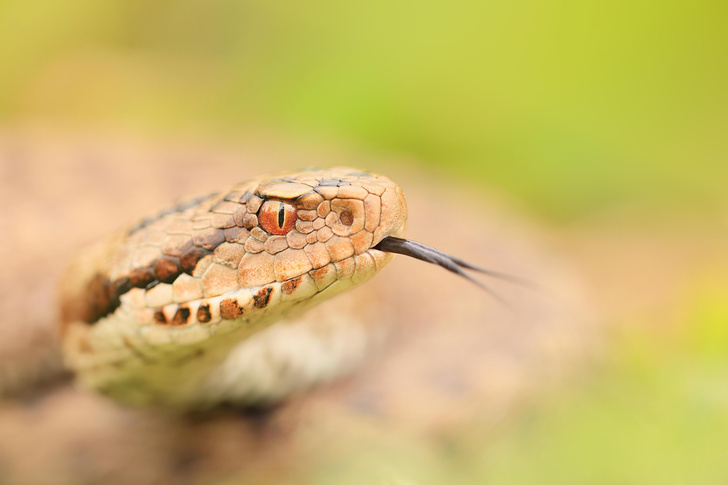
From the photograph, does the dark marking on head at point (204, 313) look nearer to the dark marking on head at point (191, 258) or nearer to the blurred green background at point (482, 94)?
the dark marking on head at point (191, 258)

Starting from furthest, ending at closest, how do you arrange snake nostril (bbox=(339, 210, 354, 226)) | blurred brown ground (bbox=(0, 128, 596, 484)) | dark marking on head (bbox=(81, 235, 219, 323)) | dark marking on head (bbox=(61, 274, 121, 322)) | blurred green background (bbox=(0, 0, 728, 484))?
blurred green background (bbox=(0, 0, 728, 484)) → blurred brown ground (bbox=(0, 128, 596, 484)) → dark marking on head (bbox=(61, 274, 121, 322)) → dark marking on head (bbox=(81, 235, 219, 323)) → snake nostril (bbox=(339, 210, 354, 226))

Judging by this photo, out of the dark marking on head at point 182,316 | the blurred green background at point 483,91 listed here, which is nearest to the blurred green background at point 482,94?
the blurred green background at point 483,91

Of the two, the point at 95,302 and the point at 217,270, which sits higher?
the point at 217,270

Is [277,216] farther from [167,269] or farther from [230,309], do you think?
[167,269]

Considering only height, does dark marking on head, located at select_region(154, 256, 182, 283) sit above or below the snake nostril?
below

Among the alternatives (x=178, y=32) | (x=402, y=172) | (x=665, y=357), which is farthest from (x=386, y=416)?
(x=178, y=32)

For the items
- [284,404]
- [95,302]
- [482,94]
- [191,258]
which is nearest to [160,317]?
[191,258]

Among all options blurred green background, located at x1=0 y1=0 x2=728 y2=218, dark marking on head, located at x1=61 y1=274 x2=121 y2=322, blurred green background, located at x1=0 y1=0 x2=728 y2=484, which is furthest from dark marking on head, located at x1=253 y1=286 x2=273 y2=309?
blurred green background, located at x1=0 y1=0 x2=728 y2=218

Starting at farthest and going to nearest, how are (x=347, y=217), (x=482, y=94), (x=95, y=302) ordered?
(x=482, y=94)
(x=95, y=302)
(x=347, y=217)

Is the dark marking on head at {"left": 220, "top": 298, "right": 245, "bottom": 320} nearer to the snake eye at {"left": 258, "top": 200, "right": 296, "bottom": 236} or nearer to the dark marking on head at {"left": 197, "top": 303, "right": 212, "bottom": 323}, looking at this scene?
the dark marking on head at {"left": 197, "top": 303, "right": 212, "bottom": 323}

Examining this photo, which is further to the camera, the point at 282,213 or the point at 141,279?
the point at 141,279
